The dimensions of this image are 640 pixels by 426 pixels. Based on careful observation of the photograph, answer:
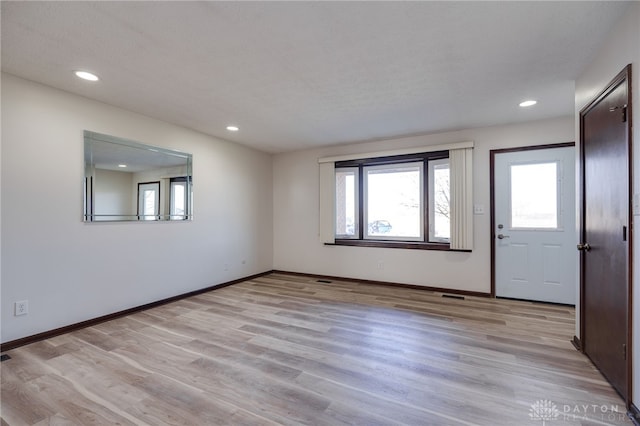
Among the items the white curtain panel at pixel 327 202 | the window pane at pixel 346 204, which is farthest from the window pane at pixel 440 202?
the white curtain panel at pixel 327 202

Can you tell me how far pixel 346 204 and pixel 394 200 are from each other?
2.93 feet

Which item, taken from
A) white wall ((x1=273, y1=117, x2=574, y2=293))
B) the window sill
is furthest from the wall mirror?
the window sill

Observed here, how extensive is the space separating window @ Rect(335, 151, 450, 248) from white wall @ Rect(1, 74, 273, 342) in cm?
237

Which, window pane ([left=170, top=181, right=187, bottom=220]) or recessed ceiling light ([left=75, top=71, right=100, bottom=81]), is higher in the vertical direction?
recessed ceiling light ([left=75, top=71, right=100, bottom=81])

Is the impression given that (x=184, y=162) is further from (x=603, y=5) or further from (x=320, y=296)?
(x=603, y=5)

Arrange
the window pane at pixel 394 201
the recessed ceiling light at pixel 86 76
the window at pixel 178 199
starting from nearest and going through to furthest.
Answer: the recessed ceiling light at pixel 86 76 → the window at pixel 178 199 → the window pane at pixel 394 201

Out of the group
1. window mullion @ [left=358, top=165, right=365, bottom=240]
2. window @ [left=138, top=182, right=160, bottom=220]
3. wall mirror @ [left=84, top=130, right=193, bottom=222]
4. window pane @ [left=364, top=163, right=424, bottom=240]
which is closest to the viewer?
wall mirror @ [left=84, top=130, right=193, bottom=222]

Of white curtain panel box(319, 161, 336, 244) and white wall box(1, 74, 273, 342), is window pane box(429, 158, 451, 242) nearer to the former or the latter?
white curtain panel box(319, 161, 336, 244)

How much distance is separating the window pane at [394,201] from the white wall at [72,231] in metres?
2.72

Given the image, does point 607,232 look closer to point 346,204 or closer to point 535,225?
point 535,225

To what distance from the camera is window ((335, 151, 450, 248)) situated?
450cm

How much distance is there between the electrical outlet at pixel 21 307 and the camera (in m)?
2.55

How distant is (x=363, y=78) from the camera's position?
263cm

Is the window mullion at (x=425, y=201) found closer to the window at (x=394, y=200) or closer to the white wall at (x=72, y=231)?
the window at (x=394, y=200)
